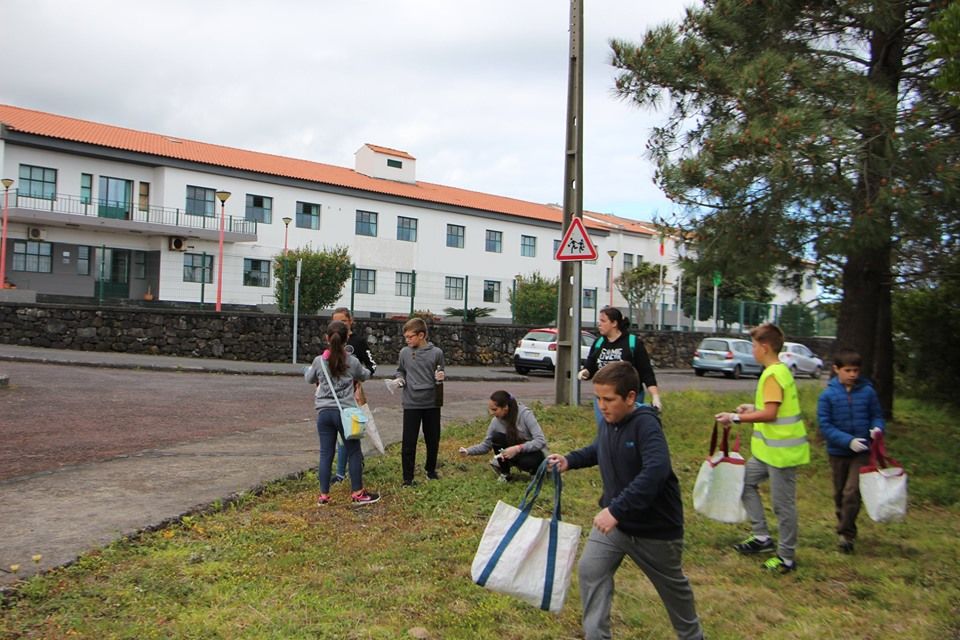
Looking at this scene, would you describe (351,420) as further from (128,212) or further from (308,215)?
(308,215)

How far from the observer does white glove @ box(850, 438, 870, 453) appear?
586 cm

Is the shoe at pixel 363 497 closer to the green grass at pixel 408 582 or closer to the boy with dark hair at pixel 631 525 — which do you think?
the green grass at pixel 408 582

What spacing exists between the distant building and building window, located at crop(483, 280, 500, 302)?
8.8 inches

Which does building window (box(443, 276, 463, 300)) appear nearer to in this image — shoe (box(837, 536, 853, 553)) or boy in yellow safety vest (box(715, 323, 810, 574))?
shoe (box(837, 536, 853, 553))

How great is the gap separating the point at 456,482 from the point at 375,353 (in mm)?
Answer: 16425

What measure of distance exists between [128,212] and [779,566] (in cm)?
3742

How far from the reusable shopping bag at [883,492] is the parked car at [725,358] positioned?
22.9 m

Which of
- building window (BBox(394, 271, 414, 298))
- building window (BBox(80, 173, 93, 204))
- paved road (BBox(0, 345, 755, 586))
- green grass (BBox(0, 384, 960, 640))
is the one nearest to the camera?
green grass (BBox(0, 384, 960, 640))

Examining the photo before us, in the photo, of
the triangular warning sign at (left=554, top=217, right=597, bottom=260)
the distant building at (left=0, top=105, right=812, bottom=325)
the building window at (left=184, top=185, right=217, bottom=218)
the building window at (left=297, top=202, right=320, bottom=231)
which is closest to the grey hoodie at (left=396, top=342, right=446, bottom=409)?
the triangular warning sign at (left=554, top=217, right=597, bottom=260)

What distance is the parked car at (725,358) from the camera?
2814 cm

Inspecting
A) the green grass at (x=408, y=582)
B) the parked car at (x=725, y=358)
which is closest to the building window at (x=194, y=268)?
the parked car at (x=725, y=358)

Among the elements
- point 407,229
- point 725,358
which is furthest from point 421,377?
point 407,229

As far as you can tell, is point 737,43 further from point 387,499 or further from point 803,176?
point 387,499

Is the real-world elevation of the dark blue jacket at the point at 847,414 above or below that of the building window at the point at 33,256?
below
